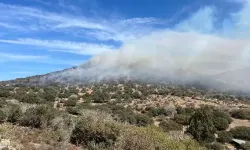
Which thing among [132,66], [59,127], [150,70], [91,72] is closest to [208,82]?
[150,70]

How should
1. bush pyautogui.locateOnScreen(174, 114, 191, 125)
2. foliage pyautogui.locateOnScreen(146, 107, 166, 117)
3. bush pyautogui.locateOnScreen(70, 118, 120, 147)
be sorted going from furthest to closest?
foliage pyautogui.locateOnScreen(146, 107, 166, 117) → bush pyautogui.locateOnScreen(174, 114, 191, 125) → bush pyautogui.locateOnScreen(70, 118, 120, 147)

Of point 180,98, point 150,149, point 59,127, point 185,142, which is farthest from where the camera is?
point 180,98

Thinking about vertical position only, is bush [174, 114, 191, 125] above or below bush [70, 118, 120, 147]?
below

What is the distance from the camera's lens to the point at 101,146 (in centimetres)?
2167

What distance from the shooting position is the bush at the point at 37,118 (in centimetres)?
2756

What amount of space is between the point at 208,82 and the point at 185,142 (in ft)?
334

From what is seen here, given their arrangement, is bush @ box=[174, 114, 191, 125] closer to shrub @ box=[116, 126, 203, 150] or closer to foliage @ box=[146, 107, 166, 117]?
foliage @ box=[146, 107, 166, 117]

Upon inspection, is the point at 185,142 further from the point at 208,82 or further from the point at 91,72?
the point at 91,72

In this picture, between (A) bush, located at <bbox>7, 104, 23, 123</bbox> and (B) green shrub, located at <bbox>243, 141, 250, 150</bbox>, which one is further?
(B) green shrub, located at <bbox>243, 141, 250, 150</bbox>

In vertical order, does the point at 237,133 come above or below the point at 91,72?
below

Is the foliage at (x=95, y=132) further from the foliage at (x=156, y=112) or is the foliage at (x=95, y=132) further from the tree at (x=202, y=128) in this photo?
the foliage at (x=156, y=112)

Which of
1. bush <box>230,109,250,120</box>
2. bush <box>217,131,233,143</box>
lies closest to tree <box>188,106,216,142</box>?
bush <box>217,131,233,143</box>

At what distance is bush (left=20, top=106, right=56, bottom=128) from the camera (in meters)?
27.6

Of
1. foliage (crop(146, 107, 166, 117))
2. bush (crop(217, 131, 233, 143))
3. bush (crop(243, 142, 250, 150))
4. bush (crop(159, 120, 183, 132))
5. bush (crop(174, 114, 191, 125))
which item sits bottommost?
bush (crop(243, 142, 250, 150))
